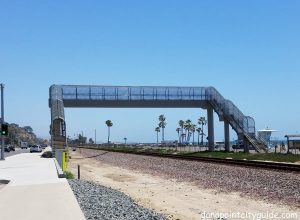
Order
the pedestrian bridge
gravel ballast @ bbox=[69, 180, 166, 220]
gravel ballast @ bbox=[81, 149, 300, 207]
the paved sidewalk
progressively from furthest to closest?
→ the pedestrian bridge < gravel ballast @ bbox=[81, 149, 300, 207] < gravel ballast @ bbox=[69, 180, 166, 220] < the paved sidewalk

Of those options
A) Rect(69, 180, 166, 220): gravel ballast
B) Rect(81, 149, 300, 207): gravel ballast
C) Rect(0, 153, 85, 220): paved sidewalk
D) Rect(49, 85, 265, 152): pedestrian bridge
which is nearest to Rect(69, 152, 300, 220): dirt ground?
Rect(81, 149, 300, 207): gravel ballast

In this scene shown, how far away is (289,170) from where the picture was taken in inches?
1143

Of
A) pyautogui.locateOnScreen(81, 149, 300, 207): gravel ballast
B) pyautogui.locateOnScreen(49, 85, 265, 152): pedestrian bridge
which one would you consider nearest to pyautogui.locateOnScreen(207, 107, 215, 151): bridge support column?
pyautogui.locateOnScreen(49, 85, 265, 152): pedestrian bridge

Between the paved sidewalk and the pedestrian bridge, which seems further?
the pedestrian bridge

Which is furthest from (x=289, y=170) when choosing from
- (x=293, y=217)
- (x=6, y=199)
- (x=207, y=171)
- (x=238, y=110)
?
(x=238, y=110)

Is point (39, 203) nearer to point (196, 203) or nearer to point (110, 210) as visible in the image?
Result: point (110, 210)

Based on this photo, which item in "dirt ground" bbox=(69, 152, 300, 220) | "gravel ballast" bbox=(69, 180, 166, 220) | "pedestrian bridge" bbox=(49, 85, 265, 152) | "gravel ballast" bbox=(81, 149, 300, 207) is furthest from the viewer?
"pedestrian bridge" bbox=(49, 85, 265, 152)

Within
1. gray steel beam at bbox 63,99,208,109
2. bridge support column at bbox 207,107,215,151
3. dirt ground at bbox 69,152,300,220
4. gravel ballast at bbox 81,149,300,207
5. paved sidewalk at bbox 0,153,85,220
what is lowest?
dirt ground at bbox 69,152,300,220

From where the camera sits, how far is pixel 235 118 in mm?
63531

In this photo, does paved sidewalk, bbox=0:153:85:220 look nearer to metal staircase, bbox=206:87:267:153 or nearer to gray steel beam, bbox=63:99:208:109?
metal staircase, bbox=206:87:267:153

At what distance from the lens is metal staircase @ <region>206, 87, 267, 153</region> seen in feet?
199

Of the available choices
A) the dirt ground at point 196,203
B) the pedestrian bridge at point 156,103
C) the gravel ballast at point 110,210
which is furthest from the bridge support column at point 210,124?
the gravel ballast at point 110,210

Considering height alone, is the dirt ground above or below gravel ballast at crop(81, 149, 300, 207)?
below

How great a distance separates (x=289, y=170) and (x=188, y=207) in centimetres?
1225
